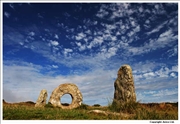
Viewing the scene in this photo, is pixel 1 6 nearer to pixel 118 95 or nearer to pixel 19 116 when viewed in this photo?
pixel 19 116

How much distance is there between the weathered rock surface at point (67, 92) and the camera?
2048cm

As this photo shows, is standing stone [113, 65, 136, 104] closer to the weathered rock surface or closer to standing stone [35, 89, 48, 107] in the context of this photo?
the weathered rock surface

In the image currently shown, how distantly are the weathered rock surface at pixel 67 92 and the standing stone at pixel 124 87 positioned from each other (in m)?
5.15

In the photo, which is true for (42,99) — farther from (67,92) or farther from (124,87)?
(124,87)

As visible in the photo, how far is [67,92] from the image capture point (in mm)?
21172

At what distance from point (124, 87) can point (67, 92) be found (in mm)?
6893

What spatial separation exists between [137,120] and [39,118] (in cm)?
477

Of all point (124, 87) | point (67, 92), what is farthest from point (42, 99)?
point (124, 87)

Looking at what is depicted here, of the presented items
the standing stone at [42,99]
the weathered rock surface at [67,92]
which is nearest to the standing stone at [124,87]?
the weathered rock surface at [67,92]

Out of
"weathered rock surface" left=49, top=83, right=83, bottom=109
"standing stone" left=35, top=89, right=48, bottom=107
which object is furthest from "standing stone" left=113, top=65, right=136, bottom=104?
"standing stone" left=35, top=89, right=48, bottom=107

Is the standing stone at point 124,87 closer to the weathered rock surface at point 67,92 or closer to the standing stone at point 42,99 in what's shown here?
the weathered rock surface at point 67,92

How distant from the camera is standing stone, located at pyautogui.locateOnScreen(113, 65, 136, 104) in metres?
15.4

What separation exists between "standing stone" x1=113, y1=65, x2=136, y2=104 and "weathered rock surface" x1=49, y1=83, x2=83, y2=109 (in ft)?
16.9

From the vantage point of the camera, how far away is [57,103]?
20.8m
